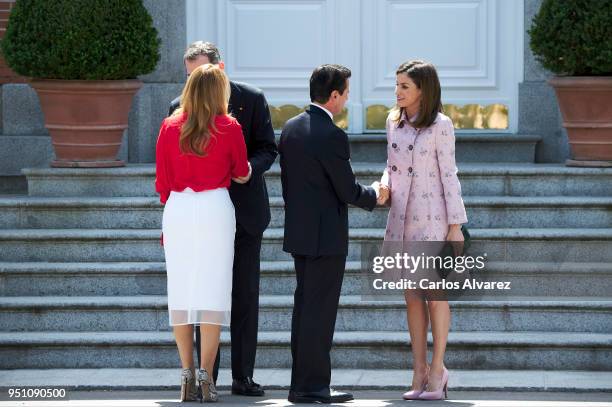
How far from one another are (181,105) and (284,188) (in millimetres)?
639

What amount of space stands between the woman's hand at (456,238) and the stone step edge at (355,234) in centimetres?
153

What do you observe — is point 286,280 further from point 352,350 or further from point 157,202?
point 157,202

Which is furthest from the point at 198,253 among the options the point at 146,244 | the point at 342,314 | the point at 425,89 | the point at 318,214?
the point at 146,244

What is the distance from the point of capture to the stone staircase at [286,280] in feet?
25.4

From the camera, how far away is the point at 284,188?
6.89 m

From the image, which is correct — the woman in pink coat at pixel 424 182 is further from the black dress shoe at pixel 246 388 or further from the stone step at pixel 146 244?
the stone step at pixel 146 244

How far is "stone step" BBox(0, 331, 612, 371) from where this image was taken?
766 centimetres

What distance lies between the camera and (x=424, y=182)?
685cm

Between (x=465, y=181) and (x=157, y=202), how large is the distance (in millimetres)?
1934

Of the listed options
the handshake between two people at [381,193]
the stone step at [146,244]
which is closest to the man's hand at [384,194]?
the handshake between two people at [381,193]

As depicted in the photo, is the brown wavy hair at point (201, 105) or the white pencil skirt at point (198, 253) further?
the white pencil skirt at point (198, 253)

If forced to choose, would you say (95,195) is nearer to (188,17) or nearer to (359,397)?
(188,17)

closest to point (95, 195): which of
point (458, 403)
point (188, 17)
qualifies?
point (188, 17)

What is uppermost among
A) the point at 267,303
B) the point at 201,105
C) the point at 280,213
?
the point at 201,105
